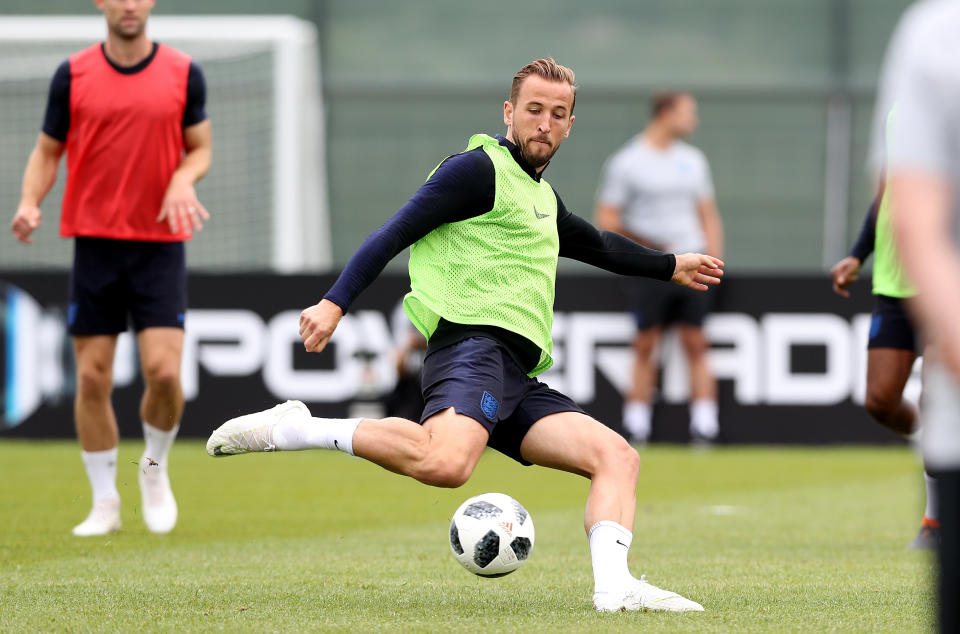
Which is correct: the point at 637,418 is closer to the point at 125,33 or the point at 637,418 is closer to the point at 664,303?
the point at 664,303

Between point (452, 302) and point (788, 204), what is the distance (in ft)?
41.5

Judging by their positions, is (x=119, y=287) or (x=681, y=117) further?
(x=681, y=117)

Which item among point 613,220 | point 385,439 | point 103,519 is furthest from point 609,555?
point 613,220

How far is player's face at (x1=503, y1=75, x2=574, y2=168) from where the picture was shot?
458 centimetres

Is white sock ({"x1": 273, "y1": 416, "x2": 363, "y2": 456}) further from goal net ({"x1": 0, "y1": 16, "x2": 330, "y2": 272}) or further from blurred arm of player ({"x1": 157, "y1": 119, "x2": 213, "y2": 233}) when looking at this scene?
goal net ({"x1": 0, "y1": 16, "x2": 330, "y2": 272})

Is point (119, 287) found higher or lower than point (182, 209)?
lower

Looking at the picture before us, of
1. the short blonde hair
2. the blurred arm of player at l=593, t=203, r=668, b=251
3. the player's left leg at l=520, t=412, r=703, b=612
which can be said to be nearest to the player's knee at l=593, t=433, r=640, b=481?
the player's left leg at l=520, t=412, r=703, b=612

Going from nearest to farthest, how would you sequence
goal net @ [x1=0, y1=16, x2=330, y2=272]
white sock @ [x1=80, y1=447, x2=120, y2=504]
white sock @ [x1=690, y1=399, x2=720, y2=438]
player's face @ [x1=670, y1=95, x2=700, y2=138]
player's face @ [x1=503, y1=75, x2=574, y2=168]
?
1. player's face @ [x1=503, y1=75, x2=574, y2=168]
2. white sock @ [x1=80, y1=447, x2=120, y2=504]
3. white sock @ [x1=690, y1=399, x2=720, y2=438]
4. player's face @ [x1=670, y1=95, x2=700, y2=138]
5. goal net @ [x1=0, y1=16, x2=330, y2=272]

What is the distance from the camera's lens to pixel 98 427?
6.57 metres

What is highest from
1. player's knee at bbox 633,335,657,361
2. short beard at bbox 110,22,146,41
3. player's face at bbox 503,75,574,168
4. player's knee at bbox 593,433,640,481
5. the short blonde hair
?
short beard at bbox 110,22,146,41

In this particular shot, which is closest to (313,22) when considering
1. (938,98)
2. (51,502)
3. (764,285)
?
(764,285)

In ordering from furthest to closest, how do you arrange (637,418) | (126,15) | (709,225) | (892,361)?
(709,225)
(637,418)
(126,15)
(892,361)

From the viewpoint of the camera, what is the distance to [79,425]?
21.6 feet

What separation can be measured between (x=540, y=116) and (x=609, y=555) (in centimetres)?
135
